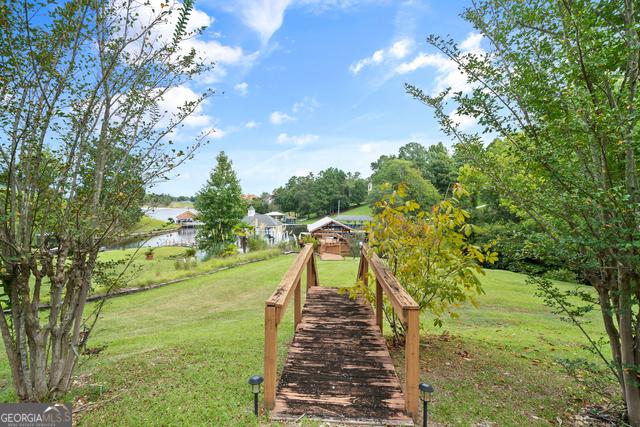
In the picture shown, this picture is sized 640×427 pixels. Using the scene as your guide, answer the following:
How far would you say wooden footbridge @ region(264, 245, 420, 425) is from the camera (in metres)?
2.41

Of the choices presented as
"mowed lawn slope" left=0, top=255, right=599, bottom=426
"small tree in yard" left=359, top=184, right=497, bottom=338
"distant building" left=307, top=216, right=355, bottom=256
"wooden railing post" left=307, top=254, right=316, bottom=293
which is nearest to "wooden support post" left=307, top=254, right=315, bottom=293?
"wooden railing post" left=307, top=254, right=316, bottom=293

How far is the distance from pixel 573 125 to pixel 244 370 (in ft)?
12.2

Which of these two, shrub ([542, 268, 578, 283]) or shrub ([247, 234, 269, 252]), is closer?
shrub ([542, 268, 578, 283])

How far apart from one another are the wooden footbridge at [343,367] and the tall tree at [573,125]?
1389 mm

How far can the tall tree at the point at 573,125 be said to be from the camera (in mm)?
2006

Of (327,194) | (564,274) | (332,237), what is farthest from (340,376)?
(327,194)

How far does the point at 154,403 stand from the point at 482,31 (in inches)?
179

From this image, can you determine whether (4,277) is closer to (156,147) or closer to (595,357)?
(156,147)

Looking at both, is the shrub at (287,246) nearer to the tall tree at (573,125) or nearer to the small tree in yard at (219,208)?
the small tree in yard at (219,208)

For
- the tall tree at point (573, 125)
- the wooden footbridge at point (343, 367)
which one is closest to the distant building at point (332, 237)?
the wooden footbridge at point (343, 367)

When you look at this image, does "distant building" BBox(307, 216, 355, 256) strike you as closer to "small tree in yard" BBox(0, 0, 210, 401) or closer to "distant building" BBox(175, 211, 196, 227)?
"distant building" BBox(175, 211, 196, 227)

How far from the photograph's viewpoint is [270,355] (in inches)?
96.0

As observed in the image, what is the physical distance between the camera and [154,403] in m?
2.62

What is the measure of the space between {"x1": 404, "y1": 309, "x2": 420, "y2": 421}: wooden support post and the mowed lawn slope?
30 centimetres
